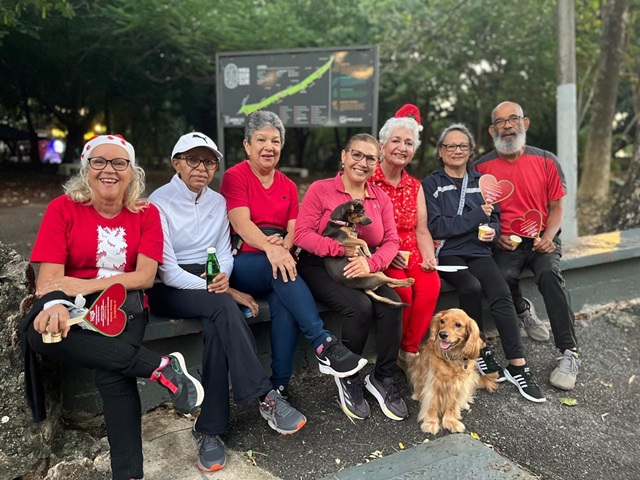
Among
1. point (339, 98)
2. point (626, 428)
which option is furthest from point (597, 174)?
point (626, 428)

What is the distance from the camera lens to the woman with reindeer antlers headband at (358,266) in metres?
3.11

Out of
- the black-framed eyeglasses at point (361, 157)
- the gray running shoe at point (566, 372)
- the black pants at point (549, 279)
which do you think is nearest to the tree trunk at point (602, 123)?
the black pants at point (549, 279)

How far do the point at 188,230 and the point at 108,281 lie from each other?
0.61 meters

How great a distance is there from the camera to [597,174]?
38.6ft

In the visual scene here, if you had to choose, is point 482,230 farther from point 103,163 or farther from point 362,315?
point 103,163

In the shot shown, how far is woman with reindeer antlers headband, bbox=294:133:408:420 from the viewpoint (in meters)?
3.11

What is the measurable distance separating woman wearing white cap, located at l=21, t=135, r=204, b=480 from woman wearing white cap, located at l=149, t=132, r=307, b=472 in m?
Result: 0.16

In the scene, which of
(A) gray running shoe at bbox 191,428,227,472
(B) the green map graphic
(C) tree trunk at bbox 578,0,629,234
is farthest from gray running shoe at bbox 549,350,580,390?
(C) tree trunk at bbox 578,0,629,234

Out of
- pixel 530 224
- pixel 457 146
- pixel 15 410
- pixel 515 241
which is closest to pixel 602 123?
pixel 530 224

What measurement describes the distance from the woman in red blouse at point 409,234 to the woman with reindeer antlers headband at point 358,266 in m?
0.22

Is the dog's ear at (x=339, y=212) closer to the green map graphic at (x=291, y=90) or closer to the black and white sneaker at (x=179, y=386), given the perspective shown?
the black and white sneaker at (x=179, y=386)

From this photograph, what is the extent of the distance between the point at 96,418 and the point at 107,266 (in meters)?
0.96

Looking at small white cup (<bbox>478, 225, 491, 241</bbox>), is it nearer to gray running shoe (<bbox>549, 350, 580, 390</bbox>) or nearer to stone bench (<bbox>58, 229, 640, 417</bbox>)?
stone bench (<bbox>58, 229, 640, 417</bbox>)

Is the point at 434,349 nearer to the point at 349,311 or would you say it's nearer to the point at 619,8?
the point at 349,311
